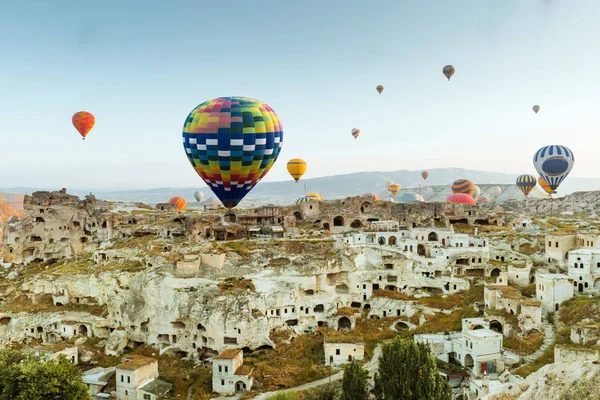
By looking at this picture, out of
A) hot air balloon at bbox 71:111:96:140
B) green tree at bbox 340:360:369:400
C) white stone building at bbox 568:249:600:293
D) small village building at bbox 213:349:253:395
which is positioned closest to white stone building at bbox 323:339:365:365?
small village building at bbox 213:349:253:395

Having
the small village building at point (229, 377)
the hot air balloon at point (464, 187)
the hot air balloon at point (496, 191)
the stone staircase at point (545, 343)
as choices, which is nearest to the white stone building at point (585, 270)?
the stone staircase at point (545, 343)

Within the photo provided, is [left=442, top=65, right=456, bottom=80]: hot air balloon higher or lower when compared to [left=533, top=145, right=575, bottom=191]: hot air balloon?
higher

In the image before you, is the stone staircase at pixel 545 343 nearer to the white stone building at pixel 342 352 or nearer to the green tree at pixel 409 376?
the green tree at pixel 409 376

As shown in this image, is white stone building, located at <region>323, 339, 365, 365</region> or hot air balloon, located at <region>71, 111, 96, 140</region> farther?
hot air balloon, located at <region>71, 111, 96, 140</region>

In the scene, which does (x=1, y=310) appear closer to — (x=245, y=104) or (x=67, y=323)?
(x=67, y=323)

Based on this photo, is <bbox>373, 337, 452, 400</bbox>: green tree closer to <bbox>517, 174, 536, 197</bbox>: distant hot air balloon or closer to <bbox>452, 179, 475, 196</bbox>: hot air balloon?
<bbox>452, 179, 475, 196</bbox>: hot air balloon

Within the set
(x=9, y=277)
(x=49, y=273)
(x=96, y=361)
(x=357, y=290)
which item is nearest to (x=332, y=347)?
(x=357, y=290)
